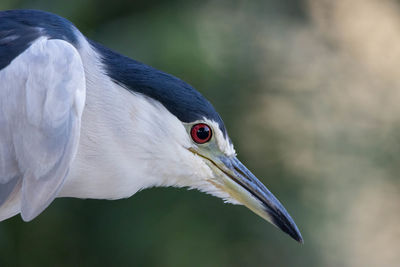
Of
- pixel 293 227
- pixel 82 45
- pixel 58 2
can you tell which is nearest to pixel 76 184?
pixel 82 45

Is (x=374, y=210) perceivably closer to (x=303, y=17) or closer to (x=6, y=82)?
(x=303, y=17)

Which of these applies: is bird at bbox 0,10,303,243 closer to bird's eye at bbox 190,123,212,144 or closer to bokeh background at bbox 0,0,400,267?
bird's eye at bbox 190,123,212,144

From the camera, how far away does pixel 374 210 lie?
383cm

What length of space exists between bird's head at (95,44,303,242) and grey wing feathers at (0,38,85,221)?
0.20 metres

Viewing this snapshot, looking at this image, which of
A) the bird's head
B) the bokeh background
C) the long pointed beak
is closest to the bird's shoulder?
the bird's head

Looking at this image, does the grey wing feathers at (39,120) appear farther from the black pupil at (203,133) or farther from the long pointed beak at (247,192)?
the long pointed beak at (247,192)

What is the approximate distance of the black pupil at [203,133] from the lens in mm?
1713

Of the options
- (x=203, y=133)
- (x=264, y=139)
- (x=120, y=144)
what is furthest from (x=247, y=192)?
(x=264, y=139)

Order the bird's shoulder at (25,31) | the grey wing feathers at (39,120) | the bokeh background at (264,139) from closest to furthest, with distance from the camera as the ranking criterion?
the grey wing feathers at (39,120), the bird's shoulder at (25,31), the bokeh background at (264,139)

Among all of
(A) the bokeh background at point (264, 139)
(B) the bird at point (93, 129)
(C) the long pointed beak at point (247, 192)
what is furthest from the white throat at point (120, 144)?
(A) the bokeh background at point (264, 139)

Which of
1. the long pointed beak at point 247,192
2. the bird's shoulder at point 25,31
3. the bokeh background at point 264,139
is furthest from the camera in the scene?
the bokeh background at point 264,139

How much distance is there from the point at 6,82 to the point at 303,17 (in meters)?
2.83

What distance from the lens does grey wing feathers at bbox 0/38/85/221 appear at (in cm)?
152

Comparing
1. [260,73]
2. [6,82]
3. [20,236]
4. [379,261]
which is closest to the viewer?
[6,82]
